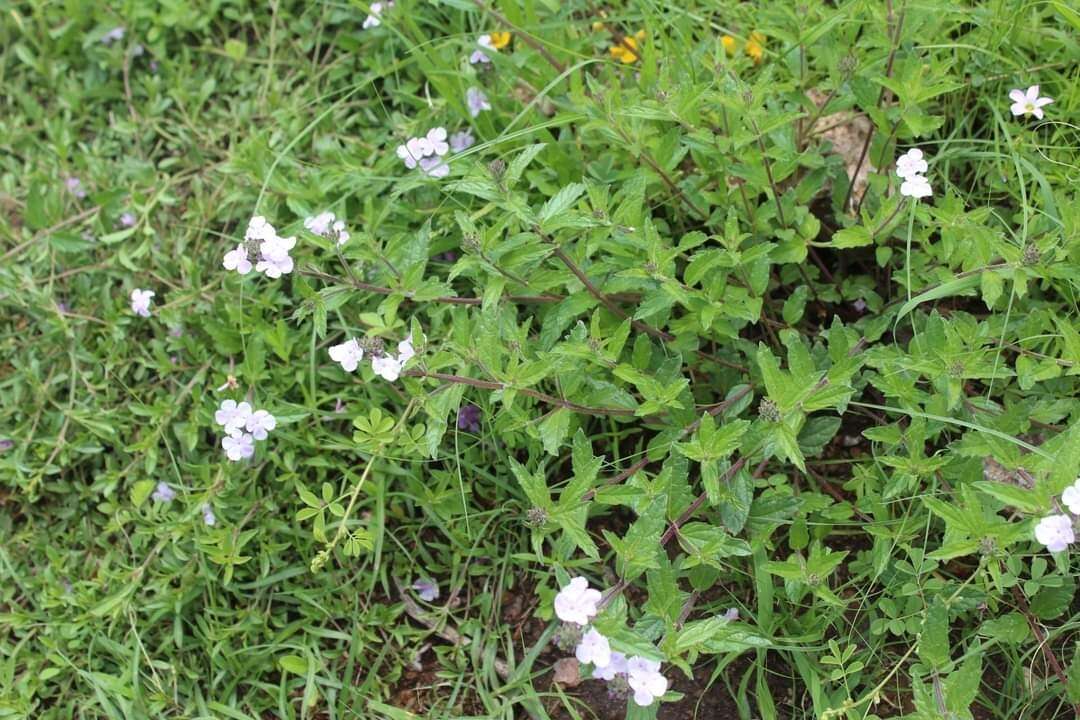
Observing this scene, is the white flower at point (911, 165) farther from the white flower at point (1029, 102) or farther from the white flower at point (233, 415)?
the white flower at point (233, 415)

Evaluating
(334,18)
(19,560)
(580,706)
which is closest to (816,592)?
(580,706)

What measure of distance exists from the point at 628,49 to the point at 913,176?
1.15m

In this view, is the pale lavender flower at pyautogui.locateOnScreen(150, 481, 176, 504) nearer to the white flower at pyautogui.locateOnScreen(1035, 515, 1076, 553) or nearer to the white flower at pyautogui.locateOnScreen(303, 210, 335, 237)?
the white flower at pyautogui.locateOnScreen(303, 210, 335, 237)

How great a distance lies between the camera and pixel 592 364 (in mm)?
2619

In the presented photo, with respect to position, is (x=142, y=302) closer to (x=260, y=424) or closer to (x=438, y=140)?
(x=260, y=424)

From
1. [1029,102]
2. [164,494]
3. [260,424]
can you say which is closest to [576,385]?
[260,424]

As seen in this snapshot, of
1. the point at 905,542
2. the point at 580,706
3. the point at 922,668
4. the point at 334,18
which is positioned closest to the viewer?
the point at 922,668

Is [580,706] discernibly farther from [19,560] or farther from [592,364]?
[19,560]

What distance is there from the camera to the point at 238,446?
2.88 m

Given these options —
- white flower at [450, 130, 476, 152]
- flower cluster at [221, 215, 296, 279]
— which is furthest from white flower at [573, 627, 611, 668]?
white flower at [450, 130, 476, 152]

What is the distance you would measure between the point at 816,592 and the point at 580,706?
759 mm

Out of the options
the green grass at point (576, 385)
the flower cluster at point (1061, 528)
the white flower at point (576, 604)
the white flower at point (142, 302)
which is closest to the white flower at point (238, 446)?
the green grass at point (576, 385)

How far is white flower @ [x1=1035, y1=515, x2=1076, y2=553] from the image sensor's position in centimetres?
194

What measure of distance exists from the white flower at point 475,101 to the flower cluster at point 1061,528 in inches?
83.5
